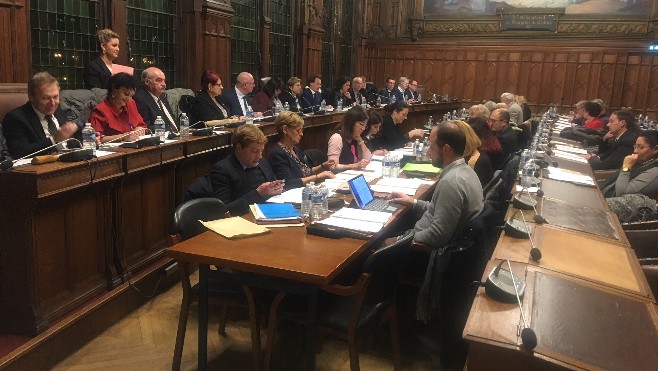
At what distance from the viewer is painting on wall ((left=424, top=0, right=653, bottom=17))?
1282cm

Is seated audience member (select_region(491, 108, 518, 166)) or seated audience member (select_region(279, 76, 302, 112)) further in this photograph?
seated audience member (select_region(279, 76, 302, 112))

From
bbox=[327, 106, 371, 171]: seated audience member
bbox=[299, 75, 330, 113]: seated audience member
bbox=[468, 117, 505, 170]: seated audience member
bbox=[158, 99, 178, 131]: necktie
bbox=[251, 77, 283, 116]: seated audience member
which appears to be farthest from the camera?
bbox=[299, 75, 330, 113]: seated audience member

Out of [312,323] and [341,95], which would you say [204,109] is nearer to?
[312,323]

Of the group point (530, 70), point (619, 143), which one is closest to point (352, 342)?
point (619, 143)

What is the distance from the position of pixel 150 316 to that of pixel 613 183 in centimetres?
409

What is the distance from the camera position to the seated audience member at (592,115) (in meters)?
9.11

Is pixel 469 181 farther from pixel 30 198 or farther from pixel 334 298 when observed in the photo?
pixel 30 198

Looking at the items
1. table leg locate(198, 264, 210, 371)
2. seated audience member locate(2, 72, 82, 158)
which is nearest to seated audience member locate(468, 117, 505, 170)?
table leg locate(198, 264, 210, 371)

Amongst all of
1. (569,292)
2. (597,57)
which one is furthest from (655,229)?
(597,57)

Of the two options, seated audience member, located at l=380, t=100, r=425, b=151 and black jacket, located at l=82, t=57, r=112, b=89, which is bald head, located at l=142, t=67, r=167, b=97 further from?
seated audience member, located at l=380, t=100, r=425, b=151

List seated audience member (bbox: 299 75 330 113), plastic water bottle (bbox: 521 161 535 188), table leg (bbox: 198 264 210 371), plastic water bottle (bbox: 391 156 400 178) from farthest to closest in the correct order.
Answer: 1. seated audience member (bbox: 299 75 330 113)
2. plastic water bottle (bbox: 391 156 400 178)
3. plastic water bottle (bbox: 521 161 535 188)
4. table leg (bbox: 198 264 210 371)

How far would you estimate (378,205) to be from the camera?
11.4 ft

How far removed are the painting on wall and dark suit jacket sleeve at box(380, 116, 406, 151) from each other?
8.44 m

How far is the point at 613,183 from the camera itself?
5.14 meters
